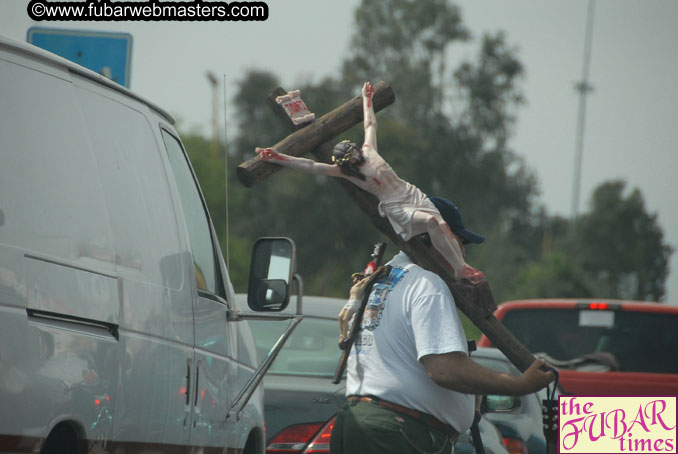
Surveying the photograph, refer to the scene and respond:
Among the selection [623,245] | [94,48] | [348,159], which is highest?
[94,48]

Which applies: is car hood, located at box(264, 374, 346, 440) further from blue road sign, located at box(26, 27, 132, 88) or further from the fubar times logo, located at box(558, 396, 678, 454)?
blue road sign, located at box(26, 27, 132, 88)

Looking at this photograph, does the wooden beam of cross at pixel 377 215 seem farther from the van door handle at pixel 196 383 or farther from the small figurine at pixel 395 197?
the van door handle at pixel 196 383

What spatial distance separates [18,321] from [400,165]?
50612mm

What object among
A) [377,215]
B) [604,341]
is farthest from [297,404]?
[604,341]

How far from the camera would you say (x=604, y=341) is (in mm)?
9805

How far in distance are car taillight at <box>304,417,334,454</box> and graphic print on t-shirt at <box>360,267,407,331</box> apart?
191 centimetres

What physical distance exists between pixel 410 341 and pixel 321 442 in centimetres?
208

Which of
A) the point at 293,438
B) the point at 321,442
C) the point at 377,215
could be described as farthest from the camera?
the point at 293,438

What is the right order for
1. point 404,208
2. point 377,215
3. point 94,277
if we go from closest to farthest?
point 94,277, point 404,208, point 377,215

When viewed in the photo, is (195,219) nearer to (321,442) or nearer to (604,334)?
(321,442)

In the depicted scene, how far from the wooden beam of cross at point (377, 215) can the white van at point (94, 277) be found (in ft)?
1.75

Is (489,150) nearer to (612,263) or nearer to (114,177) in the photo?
(612,263)

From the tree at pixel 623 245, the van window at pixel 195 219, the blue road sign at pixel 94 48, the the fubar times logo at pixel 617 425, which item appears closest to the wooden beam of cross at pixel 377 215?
the van window at pixel 195 219

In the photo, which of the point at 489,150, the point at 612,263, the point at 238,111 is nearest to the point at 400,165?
the point at 489,150
